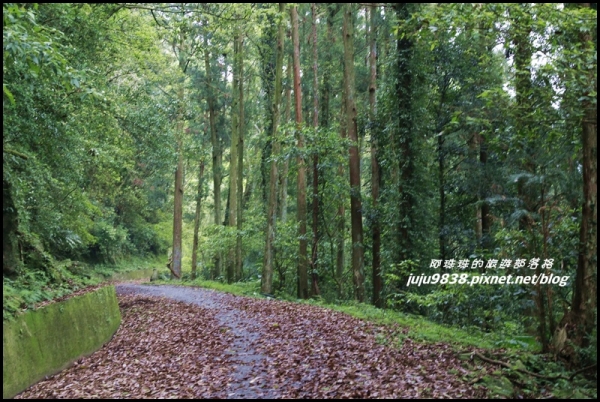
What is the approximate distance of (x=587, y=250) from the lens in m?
6.50

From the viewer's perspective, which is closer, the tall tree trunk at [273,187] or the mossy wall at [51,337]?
the mossy wall at [51,337]

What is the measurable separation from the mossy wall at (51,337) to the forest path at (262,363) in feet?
0.72

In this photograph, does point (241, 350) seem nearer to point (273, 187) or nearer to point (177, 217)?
point (273, 187)

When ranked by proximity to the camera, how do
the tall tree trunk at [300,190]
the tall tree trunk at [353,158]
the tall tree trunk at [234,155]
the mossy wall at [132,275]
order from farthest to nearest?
the mossy wall at [132,275] < the tall tree trunk at [234,155] < the tall tree trunk at [300,190] < the tall tree trunk at [353,158]

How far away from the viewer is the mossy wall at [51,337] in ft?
21.8

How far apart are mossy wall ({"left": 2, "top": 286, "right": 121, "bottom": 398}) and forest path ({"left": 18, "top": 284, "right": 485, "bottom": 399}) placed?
22 cm

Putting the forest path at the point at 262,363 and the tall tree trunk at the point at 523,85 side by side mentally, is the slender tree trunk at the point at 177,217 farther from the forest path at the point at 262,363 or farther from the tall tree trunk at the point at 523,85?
the tall tree trunk at the point at 523,85

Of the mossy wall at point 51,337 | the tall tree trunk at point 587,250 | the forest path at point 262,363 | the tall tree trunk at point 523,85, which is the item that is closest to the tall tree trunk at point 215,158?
the forest path at point 262,363

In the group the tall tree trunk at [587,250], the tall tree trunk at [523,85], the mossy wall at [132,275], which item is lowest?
the mossy wall at [132,275]

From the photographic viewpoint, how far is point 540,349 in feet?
Result: 23.9

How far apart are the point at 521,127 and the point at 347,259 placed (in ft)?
58.7

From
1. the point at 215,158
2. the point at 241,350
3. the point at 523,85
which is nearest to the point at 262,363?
the point at 241,350

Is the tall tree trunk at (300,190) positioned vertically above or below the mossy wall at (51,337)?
above

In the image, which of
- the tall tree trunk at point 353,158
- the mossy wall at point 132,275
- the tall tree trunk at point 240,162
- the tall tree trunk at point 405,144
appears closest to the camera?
the tall tree trunk at point 405,144
